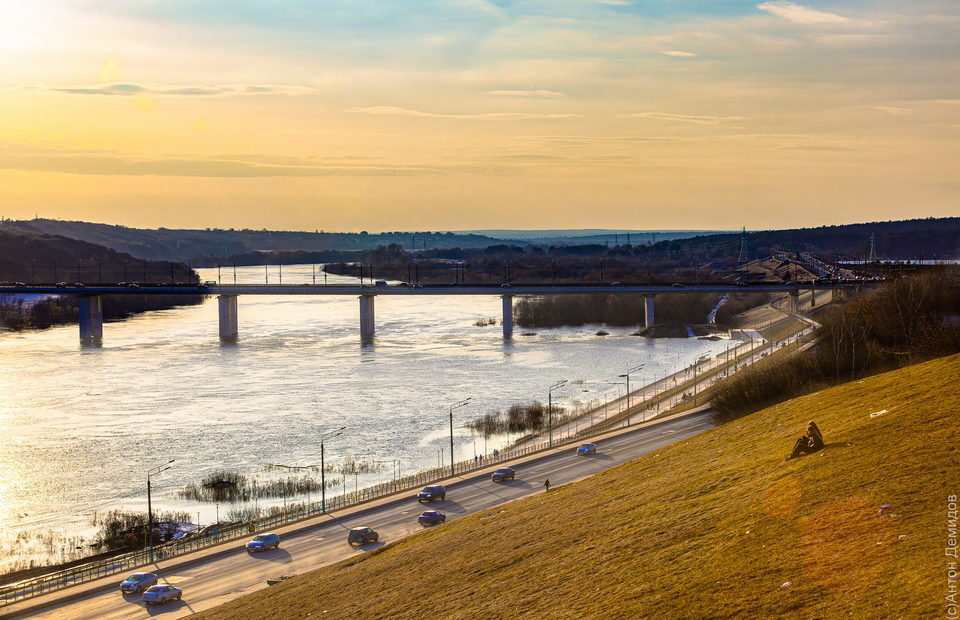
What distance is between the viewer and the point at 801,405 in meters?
35.0

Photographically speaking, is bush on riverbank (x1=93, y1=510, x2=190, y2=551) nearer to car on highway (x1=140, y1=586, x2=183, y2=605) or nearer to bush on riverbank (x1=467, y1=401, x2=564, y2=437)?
car on highway (x1=140, y1=586, x2=183, y2=605)

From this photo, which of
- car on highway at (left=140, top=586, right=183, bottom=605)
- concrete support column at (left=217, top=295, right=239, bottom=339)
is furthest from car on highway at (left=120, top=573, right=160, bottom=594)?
concrete support column at (left=217, top=295, right=239, bottom=339)

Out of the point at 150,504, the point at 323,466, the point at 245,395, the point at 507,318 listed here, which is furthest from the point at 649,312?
the point at 150,504

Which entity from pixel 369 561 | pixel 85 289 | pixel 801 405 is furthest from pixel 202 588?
pixel 85 289

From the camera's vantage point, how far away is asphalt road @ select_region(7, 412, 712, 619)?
26.9 m

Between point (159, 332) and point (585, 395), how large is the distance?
228 feet

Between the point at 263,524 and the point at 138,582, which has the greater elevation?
the point at 138,582

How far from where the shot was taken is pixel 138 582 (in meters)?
28.0

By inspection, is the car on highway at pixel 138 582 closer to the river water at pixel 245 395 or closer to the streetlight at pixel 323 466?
the river water at pixel 245 395

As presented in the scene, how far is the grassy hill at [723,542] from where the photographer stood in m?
14.6

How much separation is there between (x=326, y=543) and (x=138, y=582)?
6632mm

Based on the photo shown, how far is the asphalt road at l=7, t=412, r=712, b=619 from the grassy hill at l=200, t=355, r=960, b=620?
2.50 metres

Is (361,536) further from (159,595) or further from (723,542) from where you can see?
(723,542)

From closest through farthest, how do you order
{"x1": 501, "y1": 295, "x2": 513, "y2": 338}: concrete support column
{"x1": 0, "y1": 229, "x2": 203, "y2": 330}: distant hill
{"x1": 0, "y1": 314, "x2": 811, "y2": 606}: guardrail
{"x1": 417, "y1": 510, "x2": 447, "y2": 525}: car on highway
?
1. {"x1": 0, "y1": 314, "x2": 811, "y2": 606}: guardrail
2. {"x1": 417, "y1": 510, "x2": 447, "y2": 525}: car on highway
3. {"x1": 501, "y1": 295, "x2": 513, "y2": 338}: concrete support column
4. {"x1": 0, "y1": 229, "x2": 203, "y2": 330}: distant hill
